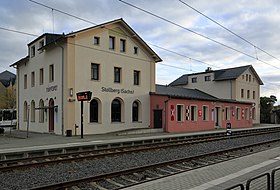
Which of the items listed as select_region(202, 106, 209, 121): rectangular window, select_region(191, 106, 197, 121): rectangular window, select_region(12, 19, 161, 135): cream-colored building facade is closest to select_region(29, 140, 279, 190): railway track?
select_region(12, 19, 161, 135): cream-colored building facade

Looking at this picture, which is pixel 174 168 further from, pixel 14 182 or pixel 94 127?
pixel 94 127

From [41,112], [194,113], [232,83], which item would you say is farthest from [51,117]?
[232,83]

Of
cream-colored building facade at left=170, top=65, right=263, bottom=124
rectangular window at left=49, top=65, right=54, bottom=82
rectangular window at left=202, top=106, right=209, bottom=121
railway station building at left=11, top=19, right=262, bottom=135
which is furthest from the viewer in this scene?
cream-colored building facade at left=170, top=65, right=263, bottom=124

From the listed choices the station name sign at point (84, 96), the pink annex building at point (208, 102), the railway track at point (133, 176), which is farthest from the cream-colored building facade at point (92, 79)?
the railway track at point (133, 176)

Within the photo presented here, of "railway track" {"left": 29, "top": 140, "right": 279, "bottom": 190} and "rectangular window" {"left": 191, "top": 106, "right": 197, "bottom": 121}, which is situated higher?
"rectangular window" {"left": 191, "top": 106, "right": 197, "bottom": 121}

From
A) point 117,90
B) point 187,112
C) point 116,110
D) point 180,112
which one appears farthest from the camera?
point 187,112

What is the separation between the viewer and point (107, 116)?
28781 mm

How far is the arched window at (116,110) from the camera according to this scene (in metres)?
29.7

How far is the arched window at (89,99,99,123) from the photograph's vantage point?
28016 millimetres

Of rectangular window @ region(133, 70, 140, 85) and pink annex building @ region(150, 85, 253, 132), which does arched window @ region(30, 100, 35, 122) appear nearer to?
rectangular window @ region(133, 70, 140, 85)

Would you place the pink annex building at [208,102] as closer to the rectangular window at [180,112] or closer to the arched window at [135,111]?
the rectangular window at [180,112]

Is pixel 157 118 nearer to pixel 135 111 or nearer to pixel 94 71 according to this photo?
pixel 135 111

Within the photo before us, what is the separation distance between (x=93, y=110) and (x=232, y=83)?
1103 inches

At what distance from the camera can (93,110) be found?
28.2 metres
